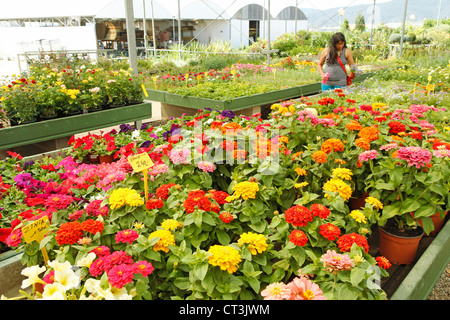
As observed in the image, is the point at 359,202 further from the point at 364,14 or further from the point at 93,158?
the point at 364,14

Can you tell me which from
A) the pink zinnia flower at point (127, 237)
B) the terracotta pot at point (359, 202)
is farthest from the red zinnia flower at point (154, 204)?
the terracotta pot at point (359, 202)

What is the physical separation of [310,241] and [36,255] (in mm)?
1181

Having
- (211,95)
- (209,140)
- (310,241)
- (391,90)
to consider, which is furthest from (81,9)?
(310,241)

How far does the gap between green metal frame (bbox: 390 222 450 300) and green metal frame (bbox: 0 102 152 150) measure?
3.67 meters

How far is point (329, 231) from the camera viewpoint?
1.43 metres

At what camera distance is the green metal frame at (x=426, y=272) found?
1.47 m

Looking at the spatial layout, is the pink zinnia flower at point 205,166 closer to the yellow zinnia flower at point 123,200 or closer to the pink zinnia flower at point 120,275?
the yellow zinnia flower at point 123,200

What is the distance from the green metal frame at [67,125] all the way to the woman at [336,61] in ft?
8.29

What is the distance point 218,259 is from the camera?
4.06 feet

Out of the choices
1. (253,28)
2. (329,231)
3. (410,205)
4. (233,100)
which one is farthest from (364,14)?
(329,231)

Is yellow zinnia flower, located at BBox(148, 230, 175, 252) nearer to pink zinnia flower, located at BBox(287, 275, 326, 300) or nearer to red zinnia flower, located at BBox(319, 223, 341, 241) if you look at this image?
pink zinnia flower, located at BBox(287, 275, 326, 300)

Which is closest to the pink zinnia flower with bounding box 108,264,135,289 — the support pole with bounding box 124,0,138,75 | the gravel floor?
the gravel floor

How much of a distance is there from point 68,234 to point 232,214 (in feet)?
2.43

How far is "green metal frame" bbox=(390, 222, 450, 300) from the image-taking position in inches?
57.7
